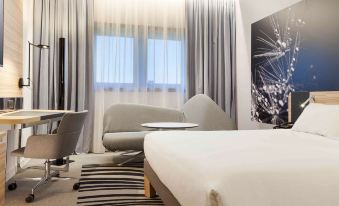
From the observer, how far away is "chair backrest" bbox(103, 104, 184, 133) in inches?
180

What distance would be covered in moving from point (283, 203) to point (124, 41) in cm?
442

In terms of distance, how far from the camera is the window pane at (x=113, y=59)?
5.07m

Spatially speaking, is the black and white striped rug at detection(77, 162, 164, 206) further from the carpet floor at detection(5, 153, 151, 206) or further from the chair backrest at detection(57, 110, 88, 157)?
the chair backrest at detection(57, 110, 88, 157)

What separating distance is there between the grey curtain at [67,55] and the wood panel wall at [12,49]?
0.72 meters

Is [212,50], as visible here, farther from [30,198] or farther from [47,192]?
[30,198]

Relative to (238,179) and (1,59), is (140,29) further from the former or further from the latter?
(238,179)

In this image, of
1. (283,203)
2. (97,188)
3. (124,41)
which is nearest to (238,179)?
(283,203)

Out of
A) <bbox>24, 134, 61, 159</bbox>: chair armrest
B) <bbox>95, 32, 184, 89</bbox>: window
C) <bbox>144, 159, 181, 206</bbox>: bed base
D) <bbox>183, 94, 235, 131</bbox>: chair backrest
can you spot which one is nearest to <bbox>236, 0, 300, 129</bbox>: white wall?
<bbox>183, 94, 235, 131</bbox>: chair backrest

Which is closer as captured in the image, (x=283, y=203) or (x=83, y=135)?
(x=283, y=203)

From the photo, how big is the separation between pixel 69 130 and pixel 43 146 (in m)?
0.27

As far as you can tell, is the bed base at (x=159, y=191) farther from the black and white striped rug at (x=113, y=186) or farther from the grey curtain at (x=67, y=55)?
the grey curtain at (x=67, y=55)

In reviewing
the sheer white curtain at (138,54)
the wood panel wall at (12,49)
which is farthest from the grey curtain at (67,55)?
the wood panel wall at (12,49)

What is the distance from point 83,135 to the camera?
4.95 meters

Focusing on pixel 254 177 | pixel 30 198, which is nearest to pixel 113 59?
pixel 30 198
